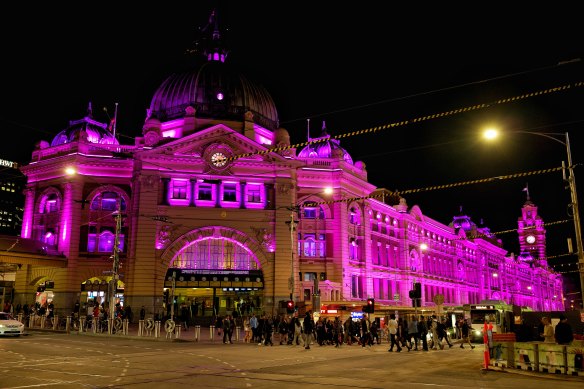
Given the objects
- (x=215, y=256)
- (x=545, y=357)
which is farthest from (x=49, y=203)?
(x=545, y=357)

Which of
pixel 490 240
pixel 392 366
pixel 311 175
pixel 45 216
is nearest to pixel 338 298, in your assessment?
pixel 311 175

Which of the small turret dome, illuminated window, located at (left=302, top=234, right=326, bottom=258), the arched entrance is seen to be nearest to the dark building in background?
the small turret dome

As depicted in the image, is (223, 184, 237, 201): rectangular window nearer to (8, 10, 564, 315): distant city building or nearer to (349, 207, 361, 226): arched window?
(8, 10, 564, 315): distant city building

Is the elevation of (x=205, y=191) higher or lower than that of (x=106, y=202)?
higher

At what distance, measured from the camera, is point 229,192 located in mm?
57969

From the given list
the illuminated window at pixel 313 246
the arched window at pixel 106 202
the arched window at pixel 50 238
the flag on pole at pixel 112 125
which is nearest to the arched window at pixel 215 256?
the illuminated window at pixel 313 246

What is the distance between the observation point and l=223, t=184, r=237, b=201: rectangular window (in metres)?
57.7

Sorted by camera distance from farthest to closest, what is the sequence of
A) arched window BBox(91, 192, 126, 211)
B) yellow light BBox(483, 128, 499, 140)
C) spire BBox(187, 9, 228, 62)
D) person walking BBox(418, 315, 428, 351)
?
spire BBox(187, 9, 228, 62), arched window BBox(91, 192, 126, 211), person walking BBox(418, 315, 428, 351), yellow light BBox(483, 128, 499, 140)

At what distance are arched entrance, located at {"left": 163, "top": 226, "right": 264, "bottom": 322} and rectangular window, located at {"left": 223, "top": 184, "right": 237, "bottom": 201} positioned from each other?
3.37 m

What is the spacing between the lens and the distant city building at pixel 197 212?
5497 cm

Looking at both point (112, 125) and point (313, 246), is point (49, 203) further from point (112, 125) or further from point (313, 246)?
point (313, 246)

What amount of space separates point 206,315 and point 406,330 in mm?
28698

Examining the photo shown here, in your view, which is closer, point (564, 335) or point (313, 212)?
point (564, 335)

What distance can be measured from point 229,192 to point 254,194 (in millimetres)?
2610
